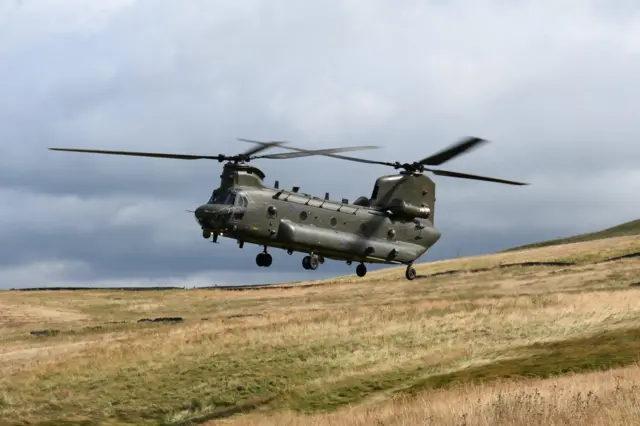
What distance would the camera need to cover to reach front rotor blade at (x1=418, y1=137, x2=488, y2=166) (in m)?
32.5

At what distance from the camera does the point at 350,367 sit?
1745 inches

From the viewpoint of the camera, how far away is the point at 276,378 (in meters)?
43.8

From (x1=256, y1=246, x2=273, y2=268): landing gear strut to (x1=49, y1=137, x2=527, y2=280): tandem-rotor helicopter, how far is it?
0.03m

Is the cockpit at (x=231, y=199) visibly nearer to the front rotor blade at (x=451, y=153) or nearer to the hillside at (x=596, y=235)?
the front rotor blade at (x=451, y=153)

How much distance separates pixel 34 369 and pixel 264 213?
24379 millimetres

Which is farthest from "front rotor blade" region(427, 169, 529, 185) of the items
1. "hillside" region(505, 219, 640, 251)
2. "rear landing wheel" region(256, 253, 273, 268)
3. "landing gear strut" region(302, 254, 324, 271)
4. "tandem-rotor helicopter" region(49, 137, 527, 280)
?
"hillside" region(505, 219, 640, 251)

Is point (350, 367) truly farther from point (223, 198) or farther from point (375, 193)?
point (223, 198)

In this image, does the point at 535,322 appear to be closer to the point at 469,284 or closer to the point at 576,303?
the point at 576,303

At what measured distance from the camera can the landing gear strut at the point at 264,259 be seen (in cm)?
3034

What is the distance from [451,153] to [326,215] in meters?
4.98

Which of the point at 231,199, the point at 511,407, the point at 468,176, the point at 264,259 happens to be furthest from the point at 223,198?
the point at 511,407

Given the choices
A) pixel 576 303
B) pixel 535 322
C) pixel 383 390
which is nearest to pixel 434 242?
pixel 383 390

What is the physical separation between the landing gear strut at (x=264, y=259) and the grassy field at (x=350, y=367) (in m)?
5.32

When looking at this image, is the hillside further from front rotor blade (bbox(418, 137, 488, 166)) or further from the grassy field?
front rotor blade (bbox(418, 137, 488, 166))
